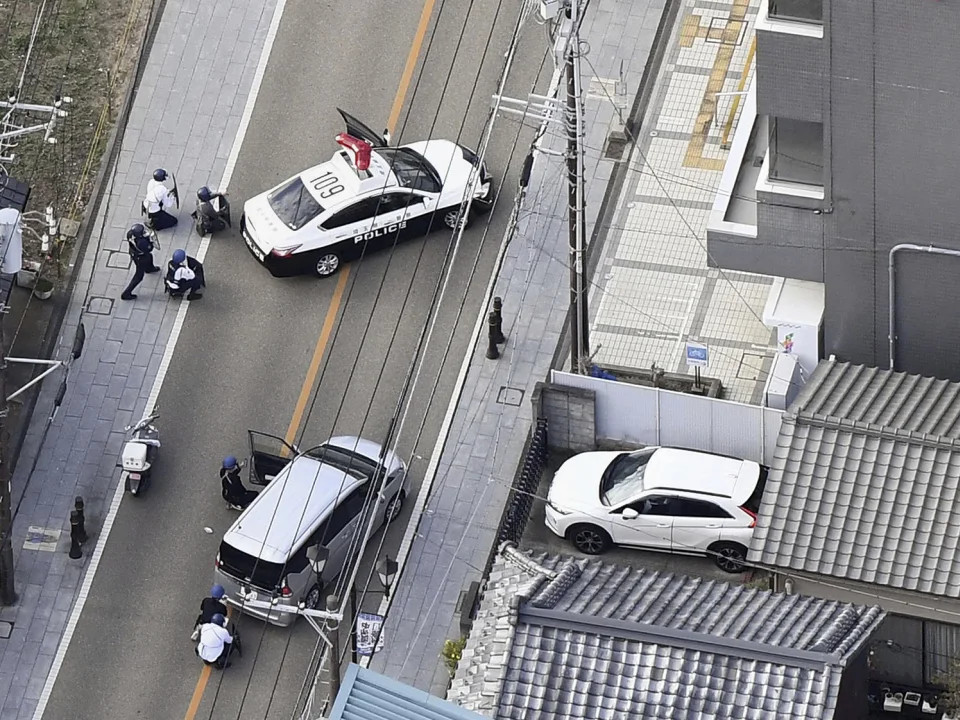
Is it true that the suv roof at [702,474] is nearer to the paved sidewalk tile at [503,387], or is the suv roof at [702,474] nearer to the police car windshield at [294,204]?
the paved sidewalk tile at [503,387]

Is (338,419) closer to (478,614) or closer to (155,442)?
(155,442)

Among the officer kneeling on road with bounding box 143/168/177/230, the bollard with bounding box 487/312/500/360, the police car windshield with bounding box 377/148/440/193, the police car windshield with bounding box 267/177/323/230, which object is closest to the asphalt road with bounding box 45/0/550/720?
the bollard with bounding box 487/312/500/360

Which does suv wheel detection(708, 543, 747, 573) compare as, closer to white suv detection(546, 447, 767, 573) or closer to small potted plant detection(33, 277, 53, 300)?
white suv detection(546, 447, 767, 573)

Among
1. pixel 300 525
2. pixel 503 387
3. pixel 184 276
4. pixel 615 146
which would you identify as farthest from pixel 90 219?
pixel 615 146

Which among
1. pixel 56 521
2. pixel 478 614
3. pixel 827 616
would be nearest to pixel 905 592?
pixel 827 616

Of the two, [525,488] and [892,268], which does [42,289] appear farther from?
[892,268]

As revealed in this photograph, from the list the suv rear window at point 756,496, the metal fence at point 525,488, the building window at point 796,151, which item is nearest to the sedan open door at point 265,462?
the metal fence at point 525,488
